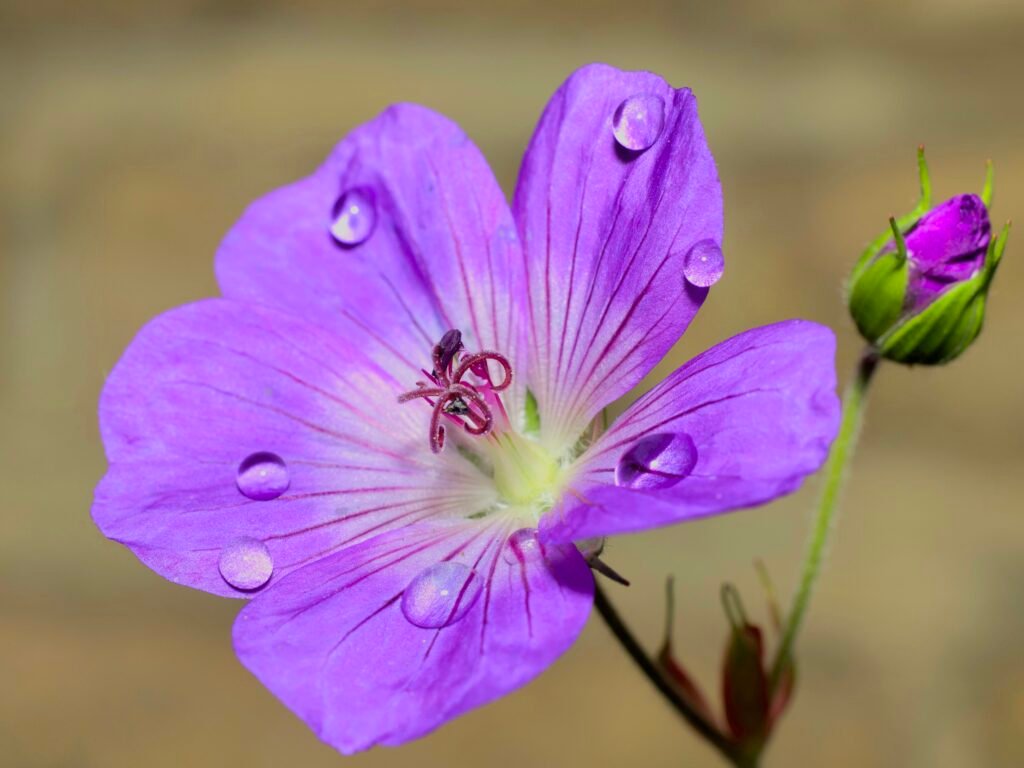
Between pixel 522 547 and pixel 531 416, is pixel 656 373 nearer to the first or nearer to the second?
pixel 531 416

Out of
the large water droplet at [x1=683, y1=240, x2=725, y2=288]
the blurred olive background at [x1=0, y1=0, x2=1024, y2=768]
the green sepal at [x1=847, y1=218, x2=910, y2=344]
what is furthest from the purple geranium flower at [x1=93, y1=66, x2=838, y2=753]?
the blurred olive background at [x1=0, y1=0, x2=1024, y2=768]

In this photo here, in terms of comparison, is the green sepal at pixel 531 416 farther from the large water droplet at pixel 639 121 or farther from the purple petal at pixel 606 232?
the large water droplet at pixel 639 121

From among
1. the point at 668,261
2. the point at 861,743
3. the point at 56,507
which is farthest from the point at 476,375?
the point at 56,507

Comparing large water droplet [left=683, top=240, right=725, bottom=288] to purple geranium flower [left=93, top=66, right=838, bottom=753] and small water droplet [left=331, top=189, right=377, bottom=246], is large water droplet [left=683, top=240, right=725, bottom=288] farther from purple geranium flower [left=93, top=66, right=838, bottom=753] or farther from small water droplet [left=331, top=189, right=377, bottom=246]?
small water droplet [left=331, top=189, right=377, bottom=246]

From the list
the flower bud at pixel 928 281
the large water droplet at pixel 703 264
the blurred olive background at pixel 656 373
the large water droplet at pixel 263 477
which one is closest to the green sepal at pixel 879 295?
the flower bud at pixel 928 281

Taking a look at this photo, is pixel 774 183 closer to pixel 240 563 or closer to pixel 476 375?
pixel 476 375

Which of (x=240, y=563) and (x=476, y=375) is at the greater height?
(x=476, y=375)

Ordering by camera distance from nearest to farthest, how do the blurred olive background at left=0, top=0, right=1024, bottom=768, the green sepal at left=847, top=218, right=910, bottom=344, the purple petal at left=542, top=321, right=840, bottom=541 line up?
the purple petal at left=542, top=321, right=840, bottom=541, the green sepal at left=847, top=218, right=910, bottom=344, the blurred olive background at left=0, top=0, right=1024, bottom=768
